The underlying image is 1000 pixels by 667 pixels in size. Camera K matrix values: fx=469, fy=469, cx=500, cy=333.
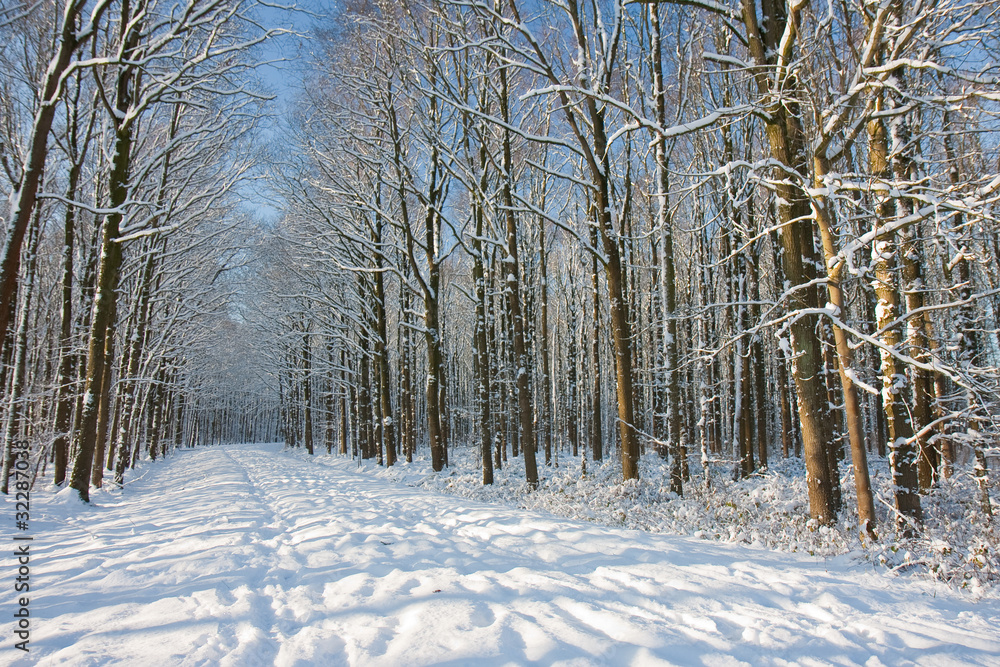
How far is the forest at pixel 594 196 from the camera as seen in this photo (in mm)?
5578

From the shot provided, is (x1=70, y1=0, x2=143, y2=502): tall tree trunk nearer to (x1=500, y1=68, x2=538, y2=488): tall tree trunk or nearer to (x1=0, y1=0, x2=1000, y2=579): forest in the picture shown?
(x1=0, y1=0, x2=1000, y2=579): forest

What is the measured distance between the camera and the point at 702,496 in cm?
904

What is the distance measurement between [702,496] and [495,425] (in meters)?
11.8

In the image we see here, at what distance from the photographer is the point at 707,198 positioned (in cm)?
1428

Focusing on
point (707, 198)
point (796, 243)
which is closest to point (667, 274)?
point (796, 243)

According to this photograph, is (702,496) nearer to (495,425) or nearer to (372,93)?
(495,425)

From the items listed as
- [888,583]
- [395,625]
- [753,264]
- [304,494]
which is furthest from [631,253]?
[395,625]

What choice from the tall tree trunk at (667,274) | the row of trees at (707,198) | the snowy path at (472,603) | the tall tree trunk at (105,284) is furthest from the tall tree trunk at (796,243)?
the tall tree trunk at (105,284)

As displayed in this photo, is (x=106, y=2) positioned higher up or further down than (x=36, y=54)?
further down

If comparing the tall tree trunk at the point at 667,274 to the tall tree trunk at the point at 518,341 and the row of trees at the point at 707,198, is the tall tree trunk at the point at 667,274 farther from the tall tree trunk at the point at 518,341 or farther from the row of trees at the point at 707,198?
the tall tree trunk at the point at 518,341

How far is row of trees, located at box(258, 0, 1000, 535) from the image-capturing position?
5406 millimetres

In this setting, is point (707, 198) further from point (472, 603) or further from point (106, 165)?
point (106, 165)

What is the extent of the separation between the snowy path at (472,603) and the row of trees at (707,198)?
8.04ft

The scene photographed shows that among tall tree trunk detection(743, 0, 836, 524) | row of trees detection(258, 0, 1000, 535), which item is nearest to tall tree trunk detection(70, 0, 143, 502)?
row of trees detection(258, 0, 1000, 535)
